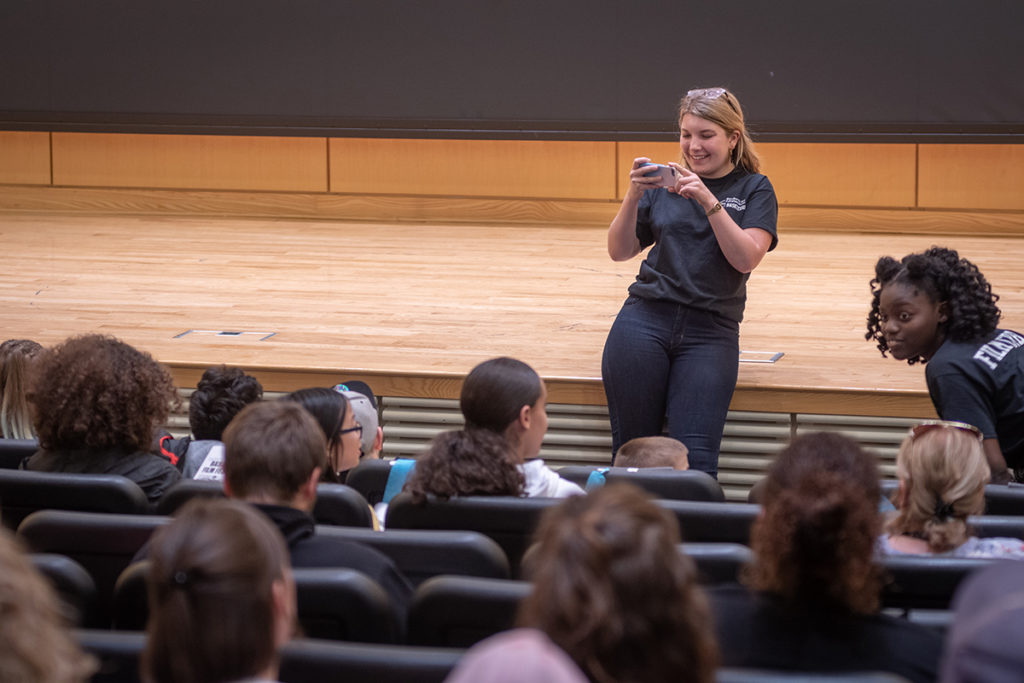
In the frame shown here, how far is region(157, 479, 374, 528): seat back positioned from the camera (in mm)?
2064

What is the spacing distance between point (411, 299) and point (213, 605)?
11.7 feet

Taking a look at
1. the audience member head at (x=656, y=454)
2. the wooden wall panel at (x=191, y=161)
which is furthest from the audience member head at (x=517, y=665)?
the wooden wall panel at (x=191, y=161)

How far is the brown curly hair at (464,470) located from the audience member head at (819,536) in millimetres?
667

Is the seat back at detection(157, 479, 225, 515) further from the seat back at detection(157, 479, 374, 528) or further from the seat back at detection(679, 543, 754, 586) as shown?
the seat back at detection(679, 543, 754, 586)

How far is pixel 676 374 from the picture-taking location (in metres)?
3.08

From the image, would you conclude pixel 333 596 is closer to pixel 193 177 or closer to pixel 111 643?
pixel 111 643

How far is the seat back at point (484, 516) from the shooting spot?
2049 millimetres

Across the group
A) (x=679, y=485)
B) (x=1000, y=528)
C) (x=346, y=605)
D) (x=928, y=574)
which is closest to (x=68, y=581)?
(x=346, y=605)

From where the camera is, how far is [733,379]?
122 inches

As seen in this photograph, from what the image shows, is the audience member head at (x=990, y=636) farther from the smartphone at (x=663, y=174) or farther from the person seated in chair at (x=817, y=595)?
the smartphone at (x=663, y=174)

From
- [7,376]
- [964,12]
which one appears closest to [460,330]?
[7,376]

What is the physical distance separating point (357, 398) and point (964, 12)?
15.1 ft

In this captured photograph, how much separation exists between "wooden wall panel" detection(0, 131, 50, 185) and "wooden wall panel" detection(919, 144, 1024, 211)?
5376mm

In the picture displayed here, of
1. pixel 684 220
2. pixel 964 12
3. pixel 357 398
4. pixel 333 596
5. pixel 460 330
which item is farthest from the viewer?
pixel 964 12
